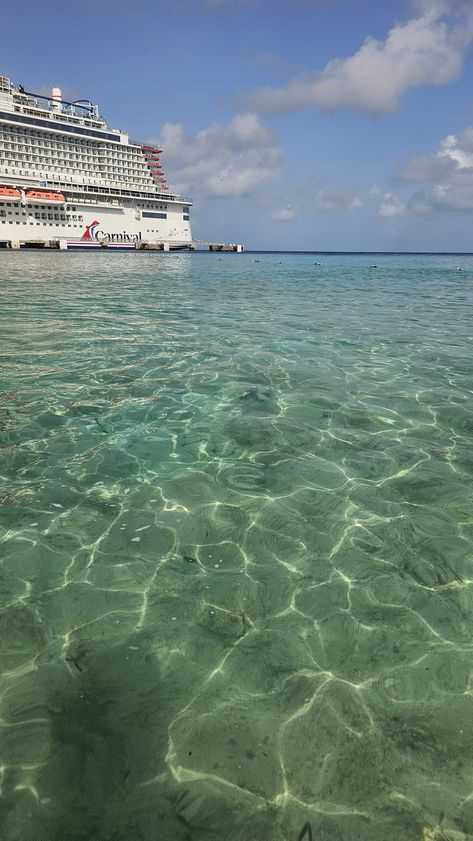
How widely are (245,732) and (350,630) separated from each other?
1.23 metres

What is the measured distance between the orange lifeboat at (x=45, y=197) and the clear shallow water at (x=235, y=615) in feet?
287

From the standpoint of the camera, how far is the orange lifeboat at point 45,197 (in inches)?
3150

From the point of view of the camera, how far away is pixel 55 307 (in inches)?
782

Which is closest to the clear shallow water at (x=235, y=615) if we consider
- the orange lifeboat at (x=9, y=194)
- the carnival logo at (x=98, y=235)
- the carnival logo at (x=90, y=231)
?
the orange lifeboat at (x=9, y=194)

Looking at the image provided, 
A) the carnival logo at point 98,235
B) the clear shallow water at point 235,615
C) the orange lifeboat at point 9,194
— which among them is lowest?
the clear shallow water at point 235,615

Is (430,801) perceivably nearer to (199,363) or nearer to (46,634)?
(46,634)

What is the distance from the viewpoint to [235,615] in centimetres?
382

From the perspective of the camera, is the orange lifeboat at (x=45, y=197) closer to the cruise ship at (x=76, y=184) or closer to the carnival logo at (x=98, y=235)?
the cruise ship at (x=76, y=184)

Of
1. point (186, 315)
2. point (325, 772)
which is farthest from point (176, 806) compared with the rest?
point (186, 315)

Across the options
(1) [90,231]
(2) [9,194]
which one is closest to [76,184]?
(1) [90,231]

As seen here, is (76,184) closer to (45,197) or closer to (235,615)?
(45,197)

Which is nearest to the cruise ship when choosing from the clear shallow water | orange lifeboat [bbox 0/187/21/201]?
orange lifeboat [bbox 0/187/21/201]

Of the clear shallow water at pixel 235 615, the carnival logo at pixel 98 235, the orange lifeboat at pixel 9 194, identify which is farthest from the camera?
the carnival logo at pixel 98 235

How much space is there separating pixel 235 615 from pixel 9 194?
306 feet
